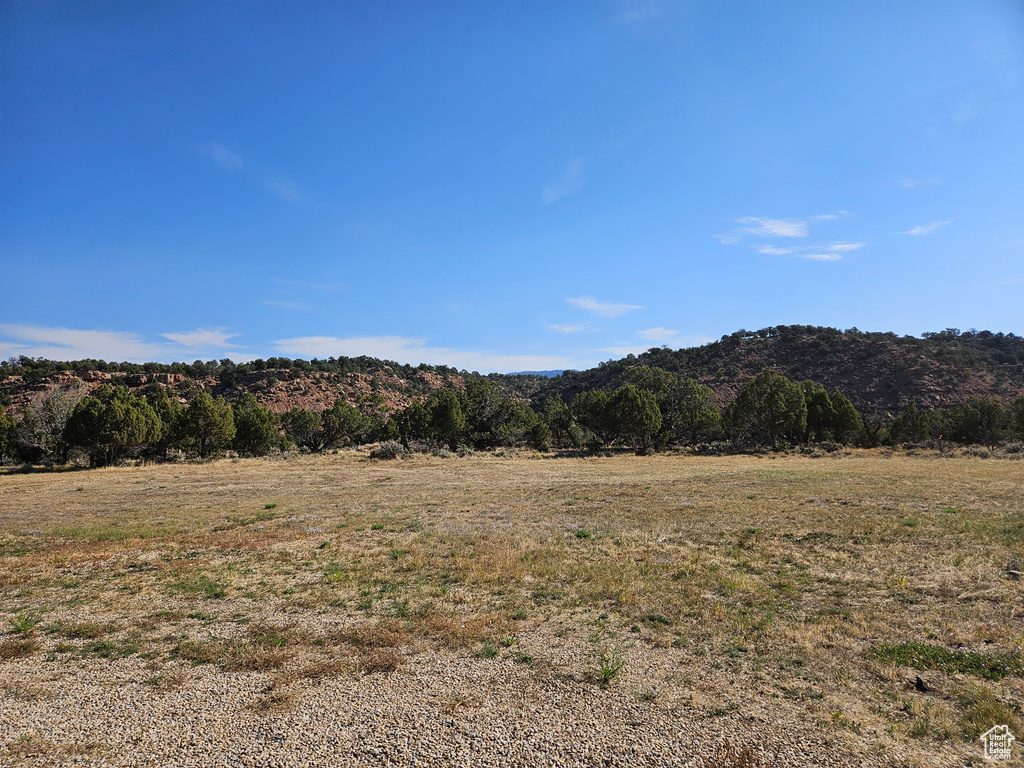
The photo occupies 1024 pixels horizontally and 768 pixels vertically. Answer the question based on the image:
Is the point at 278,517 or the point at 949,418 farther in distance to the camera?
the point at 949,418

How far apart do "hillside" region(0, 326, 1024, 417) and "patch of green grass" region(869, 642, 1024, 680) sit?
279 ft

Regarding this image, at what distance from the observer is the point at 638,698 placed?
20.0 ft

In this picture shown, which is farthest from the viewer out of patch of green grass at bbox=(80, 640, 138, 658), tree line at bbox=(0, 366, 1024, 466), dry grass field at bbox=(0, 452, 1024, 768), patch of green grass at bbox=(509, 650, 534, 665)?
tree line at bbox=(0, 366, 1024, 466)

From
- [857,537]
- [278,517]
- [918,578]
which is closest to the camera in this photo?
[918,578]

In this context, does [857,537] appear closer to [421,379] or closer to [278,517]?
[278,517]

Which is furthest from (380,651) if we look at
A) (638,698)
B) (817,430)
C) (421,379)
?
(421,379)

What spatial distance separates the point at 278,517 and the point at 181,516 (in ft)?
13.6

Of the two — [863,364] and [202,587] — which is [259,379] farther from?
[863,364]

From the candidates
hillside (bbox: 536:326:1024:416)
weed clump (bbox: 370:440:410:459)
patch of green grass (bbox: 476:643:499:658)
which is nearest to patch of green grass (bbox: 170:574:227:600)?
patch of green grass (bbox: 476:643:499:658)

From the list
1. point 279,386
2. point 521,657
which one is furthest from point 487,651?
point 279,386

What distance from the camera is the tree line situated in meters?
42.8

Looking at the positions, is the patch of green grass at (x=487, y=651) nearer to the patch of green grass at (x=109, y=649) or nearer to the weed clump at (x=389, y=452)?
the patch of green grass at (x=109, y=649)

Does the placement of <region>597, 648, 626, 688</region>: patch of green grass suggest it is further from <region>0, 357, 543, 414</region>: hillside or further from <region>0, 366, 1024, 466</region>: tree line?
<region>0, 357, 543, 414</region>: hillside

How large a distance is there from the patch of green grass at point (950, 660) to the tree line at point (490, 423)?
4775 centimetres
